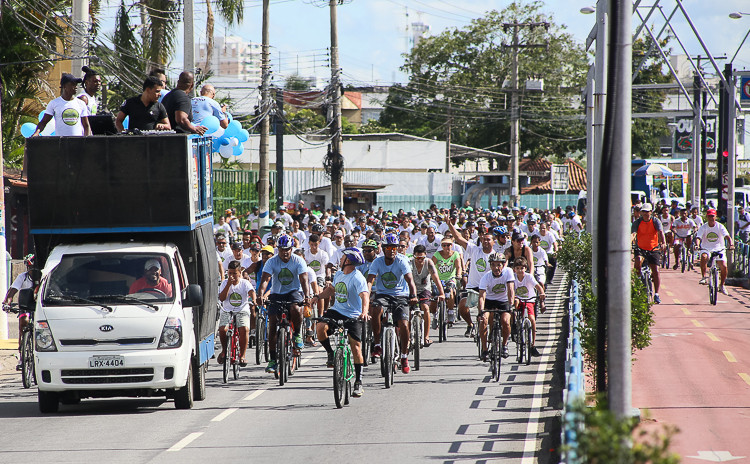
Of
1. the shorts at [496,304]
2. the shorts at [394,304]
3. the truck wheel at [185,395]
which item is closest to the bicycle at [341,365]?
the shorts at [394,304]

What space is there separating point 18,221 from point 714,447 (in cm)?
2315

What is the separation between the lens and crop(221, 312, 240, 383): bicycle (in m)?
15.2

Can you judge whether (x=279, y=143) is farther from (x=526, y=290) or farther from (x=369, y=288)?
(x=369, y=288)

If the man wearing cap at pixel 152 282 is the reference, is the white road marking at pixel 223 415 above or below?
below

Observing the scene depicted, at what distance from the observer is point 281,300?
14.9 metres

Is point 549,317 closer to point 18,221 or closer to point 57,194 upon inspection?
point 57,194

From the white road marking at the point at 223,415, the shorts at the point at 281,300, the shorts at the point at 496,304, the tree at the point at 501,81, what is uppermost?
the tree at the point at 501,81

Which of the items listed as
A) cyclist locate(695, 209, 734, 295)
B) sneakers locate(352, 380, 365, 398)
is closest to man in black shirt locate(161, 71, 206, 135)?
sneakers locate(352, 380, 365, 398)

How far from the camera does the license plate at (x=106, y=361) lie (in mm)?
11781

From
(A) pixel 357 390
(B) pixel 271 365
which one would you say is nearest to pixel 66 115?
(B) pixel 271 365

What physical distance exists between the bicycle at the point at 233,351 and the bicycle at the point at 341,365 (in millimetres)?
2565

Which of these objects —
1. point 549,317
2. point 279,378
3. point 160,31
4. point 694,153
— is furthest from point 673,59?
point 279,378

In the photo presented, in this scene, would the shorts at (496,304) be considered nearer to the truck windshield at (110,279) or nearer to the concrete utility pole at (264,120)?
the truck windshield at (110,279)

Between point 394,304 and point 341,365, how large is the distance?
2.47 meters
